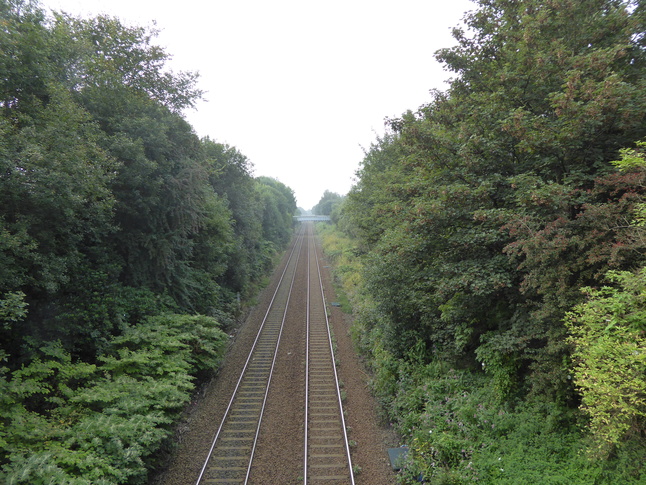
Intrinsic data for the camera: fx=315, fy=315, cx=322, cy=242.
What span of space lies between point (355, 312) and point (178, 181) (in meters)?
12.7

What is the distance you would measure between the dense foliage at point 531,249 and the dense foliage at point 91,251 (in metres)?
7.72

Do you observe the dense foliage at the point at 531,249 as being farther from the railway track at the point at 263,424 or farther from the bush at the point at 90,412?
the bush at the point at 90,412

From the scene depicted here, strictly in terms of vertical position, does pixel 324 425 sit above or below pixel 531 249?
below

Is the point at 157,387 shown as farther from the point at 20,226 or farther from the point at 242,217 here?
the point at 242,217

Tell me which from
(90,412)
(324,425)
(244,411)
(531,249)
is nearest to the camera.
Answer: (531,249)

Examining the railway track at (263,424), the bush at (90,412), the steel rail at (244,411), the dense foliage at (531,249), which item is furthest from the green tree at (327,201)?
the bush at (90,412)

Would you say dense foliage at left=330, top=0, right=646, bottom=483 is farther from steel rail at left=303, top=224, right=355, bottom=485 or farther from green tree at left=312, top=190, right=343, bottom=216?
green tree at left=312, top=190, right=343, bottom=216

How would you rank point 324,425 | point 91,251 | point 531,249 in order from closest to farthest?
1. point 531,249
2. point 324,425
3. point 91,251

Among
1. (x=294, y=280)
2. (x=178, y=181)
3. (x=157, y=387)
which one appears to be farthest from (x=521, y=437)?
(x=294, y=280)

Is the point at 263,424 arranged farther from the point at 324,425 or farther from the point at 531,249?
the point at 531,249

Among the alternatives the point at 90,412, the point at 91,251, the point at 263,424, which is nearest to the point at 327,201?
the point at 91,251

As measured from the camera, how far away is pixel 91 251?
11.1 metres

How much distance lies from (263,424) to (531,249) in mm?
9288

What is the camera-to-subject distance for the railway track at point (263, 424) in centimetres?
838
